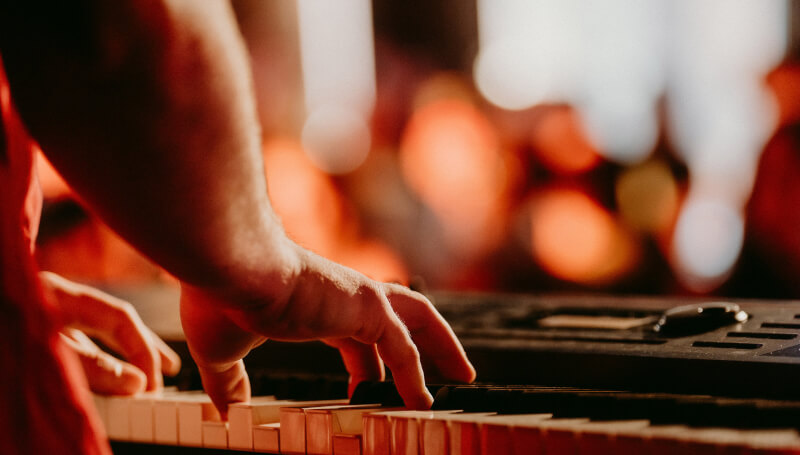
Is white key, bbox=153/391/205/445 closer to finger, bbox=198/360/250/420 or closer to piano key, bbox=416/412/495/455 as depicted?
finger, bbox=198/360/250/420

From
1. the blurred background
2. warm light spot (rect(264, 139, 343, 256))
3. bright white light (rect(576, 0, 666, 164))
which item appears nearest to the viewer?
the blurred background

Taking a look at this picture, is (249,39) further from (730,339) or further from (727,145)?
(730,339)

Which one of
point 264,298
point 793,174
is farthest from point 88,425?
point 793,174

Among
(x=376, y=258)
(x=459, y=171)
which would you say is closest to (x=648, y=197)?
(x=459, y=171)

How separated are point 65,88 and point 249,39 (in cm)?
571

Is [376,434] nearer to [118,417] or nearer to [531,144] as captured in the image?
[118,417]

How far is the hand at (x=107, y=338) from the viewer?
993 mm

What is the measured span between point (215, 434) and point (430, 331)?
280 mm

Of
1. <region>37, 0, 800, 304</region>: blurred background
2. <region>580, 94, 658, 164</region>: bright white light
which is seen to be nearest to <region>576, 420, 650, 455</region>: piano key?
<region>37, 0, 800, 304</region>: blurred background

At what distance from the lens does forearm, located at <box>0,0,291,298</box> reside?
520 millimetres

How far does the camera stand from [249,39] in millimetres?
5980

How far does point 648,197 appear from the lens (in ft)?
15.2

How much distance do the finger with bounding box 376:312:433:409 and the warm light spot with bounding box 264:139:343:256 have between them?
4.26 m

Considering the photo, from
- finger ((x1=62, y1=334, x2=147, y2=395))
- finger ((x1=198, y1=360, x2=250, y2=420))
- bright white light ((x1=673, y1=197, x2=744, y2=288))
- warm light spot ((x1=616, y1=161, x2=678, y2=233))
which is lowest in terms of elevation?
finger ((x1=198, y1=360, x2=250, y2=420))
